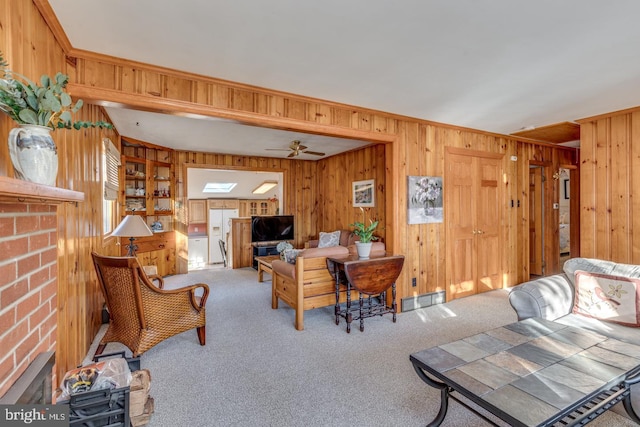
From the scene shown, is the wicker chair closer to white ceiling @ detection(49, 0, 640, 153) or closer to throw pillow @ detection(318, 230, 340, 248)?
white ceiling @ detection(49, 0, 640, 153)

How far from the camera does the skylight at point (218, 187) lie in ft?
23.5

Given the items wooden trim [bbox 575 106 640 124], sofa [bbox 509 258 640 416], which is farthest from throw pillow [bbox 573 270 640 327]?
wooden trim [bbox 575 106 640 124]

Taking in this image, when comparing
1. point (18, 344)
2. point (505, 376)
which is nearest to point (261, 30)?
point (18, 344)

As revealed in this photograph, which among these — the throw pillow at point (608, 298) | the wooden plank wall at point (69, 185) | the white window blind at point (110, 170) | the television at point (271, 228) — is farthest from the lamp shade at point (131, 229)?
the throw pillow at point (608, 298)

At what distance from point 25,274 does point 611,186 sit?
16.2ft

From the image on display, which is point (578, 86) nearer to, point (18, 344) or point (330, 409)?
point (330, 409)

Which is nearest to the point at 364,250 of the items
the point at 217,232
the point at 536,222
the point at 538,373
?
the point at 538,373

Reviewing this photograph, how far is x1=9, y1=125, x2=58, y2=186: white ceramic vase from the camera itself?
987 mm

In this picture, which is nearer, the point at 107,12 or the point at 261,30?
the point at 107,12

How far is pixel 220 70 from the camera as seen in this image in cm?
233

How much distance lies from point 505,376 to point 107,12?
279 centimetres

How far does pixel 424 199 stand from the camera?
367 cm

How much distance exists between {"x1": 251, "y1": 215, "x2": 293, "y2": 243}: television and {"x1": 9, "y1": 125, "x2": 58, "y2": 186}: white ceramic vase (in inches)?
196

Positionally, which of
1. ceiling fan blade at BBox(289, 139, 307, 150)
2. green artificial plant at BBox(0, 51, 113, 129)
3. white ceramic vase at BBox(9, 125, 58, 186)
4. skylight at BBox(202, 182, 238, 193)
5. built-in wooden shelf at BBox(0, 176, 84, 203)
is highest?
ceiling fan blade at BBox(289, 139, 307, 150)
